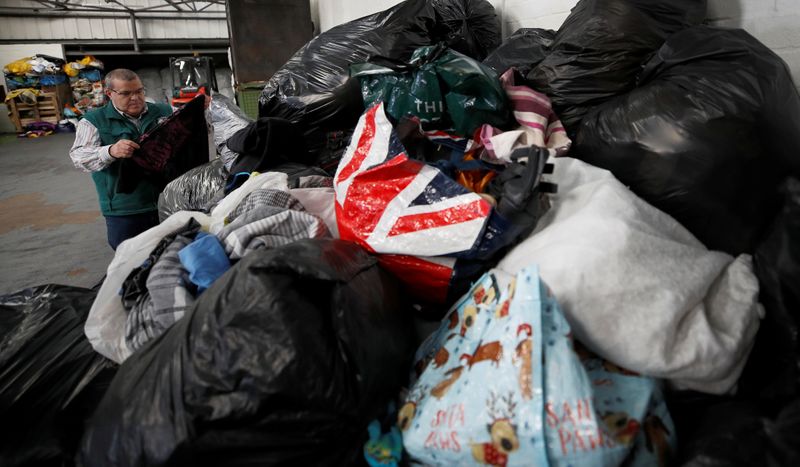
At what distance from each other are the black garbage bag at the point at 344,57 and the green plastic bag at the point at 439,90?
9.2 inches

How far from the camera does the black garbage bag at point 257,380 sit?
2.49 ft

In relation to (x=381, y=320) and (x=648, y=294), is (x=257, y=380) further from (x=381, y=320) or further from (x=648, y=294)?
(x=648, y=294)

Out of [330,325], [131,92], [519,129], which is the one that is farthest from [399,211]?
[131,92]

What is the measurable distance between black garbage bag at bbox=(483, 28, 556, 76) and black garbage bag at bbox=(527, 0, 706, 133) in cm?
25

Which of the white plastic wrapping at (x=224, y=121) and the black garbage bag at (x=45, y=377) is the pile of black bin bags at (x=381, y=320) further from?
the white plastic wrapping at (x=224, y=121)

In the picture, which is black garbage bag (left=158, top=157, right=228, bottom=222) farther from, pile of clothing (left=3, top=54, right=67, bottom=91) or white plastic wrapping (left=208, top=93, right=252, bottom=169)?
pile of clothing (left=3, top=54, right=67, bottom=91)


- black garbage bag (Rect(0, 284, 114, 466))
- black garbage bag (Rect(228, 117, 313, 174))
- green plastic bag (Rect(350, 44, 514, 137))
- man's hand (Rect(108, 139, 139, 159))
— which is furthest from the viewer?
man's hand (Rect(108, 139, 139, 159))

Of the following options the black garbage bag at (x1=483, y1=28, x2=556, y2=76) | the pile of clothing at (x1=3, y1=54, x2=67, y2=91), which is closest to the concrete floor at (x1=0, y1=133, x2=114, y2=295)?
the black garbage bag at (x1=483, y1=28, x2=556, y2=76)

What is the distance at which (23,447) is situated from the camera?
0.97 m

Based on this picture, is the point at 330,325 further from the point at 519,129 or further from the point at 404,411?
the point at 519,129

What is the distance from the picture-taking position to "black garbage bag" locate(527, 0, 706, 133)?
1.52 metres

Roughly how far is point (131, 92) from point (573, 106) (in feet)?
7.47

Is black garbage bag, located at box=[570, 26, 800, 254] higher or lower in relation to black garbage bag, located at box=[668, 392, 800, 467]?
higher

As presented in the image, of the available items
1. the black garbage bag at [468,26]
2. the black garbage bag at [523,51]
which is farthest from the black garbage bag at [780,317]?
the black garbage bag at [468,26]
